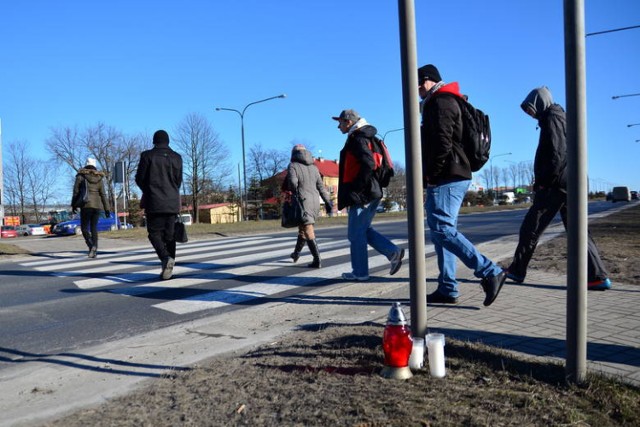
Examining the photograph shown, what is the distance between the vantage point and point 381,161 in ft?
17.7

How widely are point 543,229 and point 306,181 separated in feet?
10.6

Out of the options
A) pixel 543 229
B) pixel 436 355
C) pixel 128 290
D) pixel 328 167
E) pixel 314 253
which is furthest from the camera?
pixel 328 167

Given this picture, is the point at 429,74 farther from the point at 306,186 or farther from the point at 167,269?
the point at 167,269

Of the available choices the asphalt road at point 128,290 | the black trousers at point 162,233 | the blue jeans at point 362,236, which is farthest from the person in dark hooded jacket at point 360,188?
the black trousers at point 162,233

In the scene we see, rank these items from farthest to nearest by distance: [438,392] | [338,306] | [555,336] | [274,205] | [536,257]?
[274,205] → [536,257] → [338,306] → [555,336] → [438,392]

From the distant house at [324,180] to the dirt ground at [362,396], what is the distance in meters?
34.7

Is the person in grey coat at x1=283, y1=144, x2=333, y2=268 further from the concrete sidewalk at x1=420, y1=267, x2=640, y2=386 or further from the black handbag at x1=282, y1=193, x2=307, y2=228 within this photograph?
the concrete sidewalk at x1=420, y1=267, x2=640, y2=386

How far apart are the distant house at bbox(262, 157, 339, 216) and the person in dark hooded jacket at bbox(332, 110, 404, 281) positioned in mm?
31999

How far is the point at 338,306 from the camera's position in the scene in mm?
4480

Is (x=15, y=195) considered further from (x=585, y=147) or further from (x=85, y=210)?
(x=585, y=147)

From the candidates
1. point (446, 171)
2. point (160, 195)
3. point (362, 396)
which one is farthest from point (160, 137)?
point (362, 396)

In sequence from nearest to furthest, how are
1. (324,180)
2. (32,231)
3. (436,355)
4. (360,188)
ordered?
(436,355), (360,188), (32,231), (324,180)

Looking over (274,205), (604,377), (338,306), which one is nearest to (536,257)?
(338,306)

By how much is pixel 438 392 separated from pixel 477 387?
21 cm
